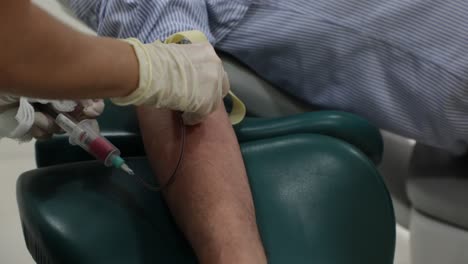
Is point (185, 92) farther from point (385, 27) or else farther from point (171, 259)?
point (385, 27)

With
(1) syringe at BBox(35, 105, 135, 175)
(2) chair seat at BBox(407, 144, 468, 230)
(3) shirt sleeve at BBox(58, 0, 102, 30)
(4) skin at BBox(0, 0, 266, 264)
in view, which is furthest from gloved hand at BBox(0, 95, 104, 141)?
(2) chair seat at BBox(407, 144, 468, 230)

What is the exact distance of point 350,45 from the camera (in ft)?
3.90

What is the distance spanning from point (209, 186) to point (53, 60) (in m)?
0.41

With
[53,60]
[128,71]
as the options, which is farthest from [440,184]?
[53,60]

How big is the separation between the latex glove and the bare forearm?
43mm

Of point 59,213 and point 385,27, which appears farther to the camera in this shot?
point 385,27

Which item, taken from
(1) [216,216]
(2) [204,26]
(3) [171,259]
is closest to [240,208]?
(1) [216,216]

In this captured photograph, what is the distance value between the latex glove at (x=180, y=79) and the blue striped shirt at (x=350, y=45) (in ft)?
0.76

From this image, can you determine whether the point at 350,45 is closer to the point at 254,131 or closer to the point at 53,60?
the point at 254,131

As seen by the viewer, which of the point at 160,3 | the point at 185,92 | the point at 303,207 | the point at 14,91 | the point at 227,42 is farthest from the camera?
the point at 227,42

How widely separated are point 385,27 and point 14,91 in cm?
74

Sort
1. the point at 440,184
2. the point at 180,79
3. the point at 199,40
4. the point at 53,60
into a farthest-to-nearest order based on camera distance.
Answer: the point at 440,184 → the point at 199,40 → the point at 180,79 → the point at 53,60

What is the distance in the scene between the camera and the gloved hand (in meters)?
0.98

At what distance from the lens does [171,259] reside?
996 millimetres
